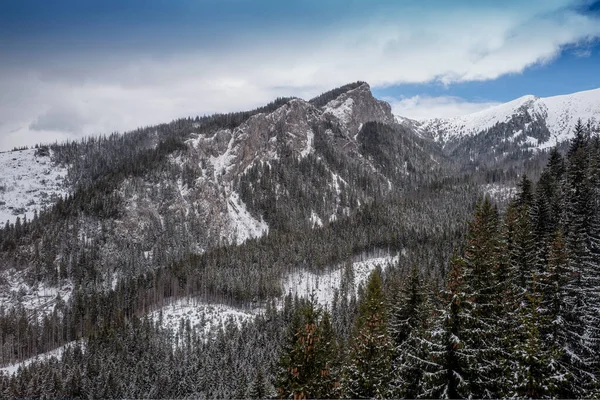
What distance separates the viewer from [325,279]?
159000 millimetres

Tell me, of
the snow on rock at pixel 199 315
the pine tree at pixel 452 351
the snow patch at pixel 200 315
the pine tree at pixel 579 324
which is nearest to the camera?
the pine tree at pixel 452 351

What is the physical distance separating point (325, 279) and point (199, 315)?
55.7 m

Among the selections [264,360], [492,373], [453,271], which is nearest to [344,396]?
[492,373]

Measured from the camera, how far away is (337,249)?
170875 mm

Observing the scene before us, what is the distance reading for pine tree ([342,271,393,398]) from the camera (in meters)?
23.8

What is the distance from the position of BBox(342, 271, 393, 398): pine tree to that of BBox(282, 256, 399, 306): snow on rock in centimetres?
11857

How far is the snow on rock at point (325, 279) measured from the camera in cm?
14838

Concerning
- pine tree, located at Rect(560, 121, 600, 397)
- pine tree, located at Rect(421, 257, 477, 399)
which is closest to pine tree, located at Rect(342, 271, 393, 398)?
pine tree, located at Rect(421, 257, 477, 399)

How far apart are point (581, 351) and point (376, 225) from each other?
6763 inches

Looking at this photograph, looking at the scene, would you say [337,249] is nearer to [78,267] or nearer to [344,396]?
[78,267]

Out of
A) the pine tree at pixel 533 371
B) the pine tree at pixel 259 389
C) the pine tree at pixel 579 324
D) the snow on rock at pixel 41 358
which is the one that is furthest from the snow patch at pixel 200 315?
the pine tree at pixel 533 371

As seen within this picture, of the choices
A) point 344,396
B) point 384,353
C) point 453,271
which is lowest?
point 344,396

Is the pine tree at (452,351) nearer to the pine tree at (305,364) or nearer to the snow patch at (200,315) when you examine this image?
the pine tree at (305,364)

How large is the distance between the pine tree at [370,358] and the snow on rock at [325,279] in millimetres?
118565
